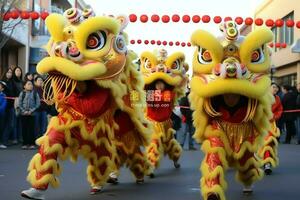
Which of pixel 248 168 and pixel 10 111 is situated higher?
pixel 10 111

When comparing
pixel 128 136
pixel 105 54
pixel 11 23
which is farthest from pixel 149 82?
pixel 11 23

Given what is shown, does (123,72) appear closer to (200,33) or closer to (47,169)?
(200,33)

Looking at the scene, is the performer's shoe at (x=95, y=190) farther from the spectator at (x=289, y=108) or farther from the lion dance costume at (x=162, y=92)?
the spectator at (x=289, y=108)

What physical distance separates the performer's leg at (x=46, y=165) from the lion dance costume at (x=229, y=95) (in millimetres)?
1670

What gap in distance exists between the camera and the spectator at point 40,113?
13812mm

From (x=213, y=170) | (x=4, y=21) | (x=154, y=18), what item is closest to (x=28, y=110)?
(x=154, y=18)

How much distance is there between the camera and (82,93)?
272 inches

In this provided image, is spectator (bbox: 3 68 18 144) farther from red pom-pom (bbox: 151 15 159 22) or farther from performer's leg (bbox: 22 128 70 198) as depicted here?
performer's leg (bbox: 22 128 70 198)

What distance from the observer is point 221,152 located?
6.61 m

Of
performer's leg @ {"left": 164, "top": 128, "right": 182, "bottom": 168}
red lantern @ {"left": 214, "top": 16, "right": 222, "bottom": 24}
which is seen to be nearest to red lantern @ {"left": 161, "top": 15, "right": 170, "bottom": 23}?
red lantern @ {"left": 214, "top": 16, "right": 222, "bottom": 24}

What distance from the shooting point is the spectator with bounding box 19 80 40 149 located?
43.2 feet

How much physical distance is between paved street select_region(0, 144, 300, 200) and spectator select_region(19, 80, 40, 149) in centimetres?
206

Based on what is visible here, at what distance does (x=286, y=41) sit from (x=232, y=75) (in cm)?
2568

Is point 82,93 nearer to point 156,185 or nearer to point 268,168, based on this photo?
point 156,185
